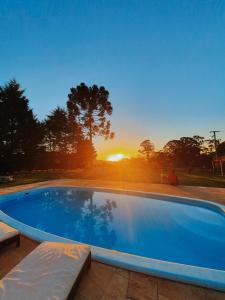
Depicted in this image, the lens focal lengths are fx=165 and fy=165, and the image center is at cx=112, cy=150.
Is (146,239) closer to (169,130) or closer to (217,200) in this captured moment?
(217,200)

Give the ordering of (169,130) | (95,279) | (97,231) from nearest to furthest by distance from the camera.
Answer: (95,279) → (97,231) → (169,130)

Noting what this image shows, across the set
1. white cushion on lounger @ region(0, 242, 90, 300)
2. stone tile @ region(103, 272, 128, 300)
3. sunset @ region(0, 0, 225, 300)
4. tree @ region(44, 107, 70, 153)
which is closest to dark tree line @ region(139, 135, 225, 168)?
tree @ region(44, 107, 70, 153)

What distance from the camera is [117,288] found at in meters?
1.96

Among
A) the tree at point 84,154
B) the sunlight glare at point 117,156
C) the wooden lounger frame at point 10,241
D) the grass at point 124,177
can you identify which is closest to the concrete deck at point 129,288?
the wooden lounger frame at point 10,241

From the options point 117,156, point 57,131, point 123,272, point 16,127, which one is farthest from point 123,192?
point 117,156

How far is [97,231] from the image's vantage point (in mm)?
5180

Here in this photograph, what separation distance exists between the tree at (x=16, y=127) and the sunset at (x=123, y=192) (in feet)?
35.7

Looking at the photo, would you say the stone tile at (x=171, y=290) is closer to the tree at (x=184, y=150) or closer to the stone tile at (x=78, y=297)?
the stone tile at (x=78, y=297)

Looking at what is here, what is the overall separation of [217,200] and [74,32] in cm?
1023

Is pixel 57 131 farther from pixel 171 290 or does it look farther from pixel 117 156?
pixel 171 290

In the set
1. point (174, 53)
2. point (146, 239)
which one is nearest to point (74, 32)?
point (174, 53)

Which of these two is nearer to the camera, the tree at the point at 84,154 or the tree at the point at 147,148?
the tree at the point at 84,154

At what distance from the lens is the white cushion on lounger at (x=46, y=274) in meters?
1.58

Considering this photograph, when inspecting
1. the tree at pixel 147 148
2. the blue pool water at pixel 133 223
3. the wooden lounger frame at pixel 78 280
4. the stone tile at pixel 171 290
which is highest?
the tree at pixel 147 148
